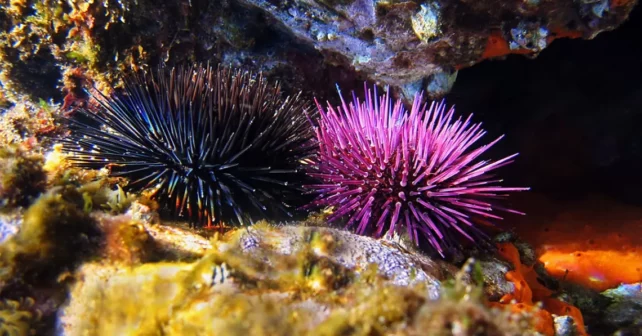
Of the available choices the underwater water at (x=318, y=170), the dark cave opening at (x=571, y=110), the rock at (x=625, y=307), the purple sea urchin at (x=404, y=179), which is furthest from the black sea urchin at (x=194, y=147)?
the rock at (x=625, y=307)

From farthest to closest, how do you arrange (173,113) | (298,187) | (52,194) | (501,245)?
(501,245) < (298,187) < (173,113) < (52,194)

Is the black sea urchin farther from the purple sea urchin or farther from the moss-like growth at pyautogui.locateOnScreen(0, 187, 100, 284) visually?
the moss-like growth at pyautogui.locateOnScreen(0, 187, 100, 284)

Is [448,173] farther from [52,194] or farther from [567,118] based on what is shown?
[52,194]

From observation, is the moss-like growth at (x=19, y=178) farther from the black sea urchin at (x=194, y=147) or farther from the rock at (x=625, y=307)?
the rock at (x=625, y=307)

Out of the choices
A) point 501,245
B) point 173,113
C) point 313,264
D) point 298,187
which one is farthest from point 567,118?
point 173,113

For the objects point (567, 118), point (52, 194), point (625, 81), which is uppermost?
point (625, 81)

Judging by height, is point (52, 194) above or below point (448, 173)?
below
